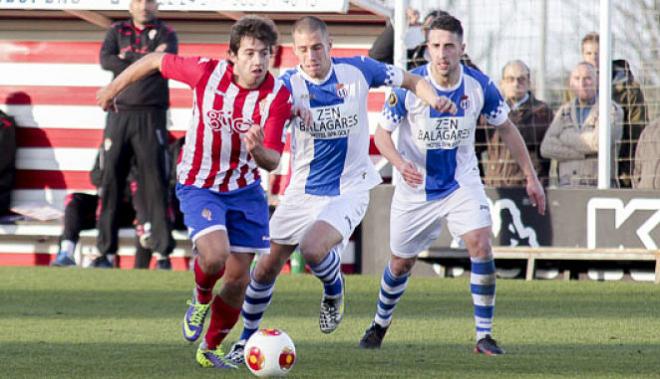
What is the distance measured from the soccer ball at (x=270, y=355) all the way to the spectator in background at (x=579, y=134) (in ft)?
25.1

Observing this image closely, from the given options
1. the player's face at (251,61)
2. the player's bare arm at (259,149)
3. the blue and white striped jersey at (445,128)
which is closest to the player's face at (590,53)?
the blue and white striped jersey at (445,128)

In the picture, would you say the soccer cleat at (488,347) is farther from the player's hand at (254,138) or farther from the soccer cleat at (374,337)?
the player's hand at (254,138)

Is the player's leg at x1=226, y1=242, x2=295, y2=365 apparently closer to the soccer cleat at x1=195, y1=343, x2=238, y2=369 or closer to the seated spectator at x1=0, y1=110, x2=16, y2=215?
the soccer cleat at x1=195, y1=343, x2=238, y2=369

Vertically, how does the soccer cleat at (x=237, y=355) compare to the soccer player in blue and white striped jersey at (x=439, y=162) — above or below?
below

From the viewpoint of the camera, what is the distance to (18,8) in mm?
17156

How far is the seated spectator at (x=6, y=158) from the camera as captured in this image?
1769 centimetres

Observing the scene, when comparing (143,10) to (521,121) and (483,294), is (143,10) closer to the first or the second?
(521,121)

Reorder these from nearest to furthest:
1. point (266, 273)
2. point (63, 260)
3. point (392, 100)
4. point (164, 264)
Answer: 1. point (266, 273)
2. point (392, 100)
3. point (164, 264)
4. point (63, 260)

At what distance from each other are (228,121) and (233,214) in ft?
1.73

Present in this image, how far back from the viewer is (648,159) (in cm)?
1494

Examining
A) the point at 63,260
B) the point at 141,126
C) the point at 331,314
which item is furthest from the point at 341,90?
the point at 63,260

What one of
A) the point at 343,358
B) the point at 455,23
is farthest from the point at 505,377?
the point at 455,23

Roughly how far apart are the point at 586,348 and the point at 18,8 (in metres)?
9.63

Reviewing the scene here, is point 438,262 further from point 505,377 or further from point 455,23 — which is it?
point 505,377
